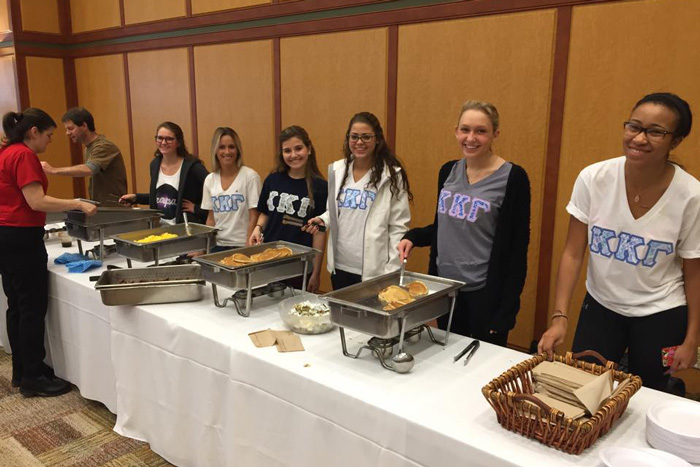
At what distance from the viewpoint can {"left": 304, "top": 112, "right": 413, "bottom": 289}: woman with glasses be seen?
7.18ft

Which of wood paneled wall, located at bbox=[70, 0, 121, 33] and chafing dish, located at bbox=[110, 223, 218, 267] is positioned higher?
wood paneled wall, located at bbox=[70, 0, 121, 33]

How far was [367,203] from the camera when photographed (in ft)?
7.27

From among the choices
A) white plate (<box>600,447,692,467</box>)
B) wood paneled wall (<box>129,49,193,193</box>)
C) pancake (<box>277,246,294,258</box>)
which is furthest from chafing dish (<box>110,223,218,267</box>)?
wood paneled wall (<box>129,49,193,193</box>)

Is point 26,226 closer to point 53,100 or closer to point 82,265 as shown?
point 82,265

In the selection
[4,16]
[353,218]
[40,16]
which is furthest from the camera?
[40,16]

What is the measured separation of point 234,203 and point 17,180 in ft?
3.15

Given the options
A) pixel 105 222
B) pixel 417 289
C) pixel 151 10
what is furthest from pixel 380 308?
pixel 151 10

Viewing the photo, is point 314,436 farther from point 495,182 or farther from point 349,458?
point 495,182

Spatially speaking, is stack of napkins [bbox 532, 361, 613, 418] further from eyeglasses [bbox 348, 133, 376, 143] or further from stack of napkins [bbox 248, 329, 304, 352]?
eyeglasses [bbox 348, 133, 376, 143]

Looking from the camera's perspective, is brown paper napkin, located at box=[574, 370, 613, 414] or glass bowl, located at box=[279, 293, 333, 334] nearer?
brown paper napkin, located at box=[574, 370, 613, 414]

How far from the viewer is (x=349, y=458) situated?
137 cm

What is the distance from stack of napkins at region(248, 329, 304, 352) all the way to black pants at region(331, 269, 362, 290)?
2.09 ft

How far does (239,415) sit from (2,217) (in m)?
1.56

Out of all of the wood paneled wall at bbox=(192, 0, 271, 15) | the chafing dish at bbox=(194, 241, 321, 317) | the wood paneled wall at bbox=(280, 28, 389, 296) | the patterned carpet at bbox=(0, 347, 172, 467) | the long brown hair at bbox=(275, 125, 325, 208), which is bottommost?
the patterned carpet at bbox=(0, 347, 172, 467)
